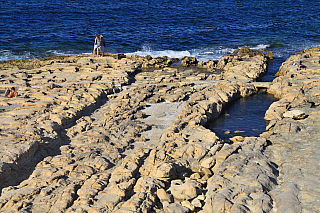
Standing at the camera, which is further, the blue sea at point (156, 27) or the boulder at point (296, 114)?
the blue sea at point (156, 27)

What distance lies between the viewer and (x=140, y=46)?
1265 inches

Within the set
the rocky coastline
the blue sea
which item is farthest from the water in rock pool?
the blue sea

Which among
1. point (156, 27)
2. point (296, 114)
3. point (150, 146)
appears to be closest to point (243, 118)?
point (296, 114)

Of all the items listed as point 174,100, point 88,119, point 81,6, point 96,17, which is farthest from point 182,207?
point 81,6

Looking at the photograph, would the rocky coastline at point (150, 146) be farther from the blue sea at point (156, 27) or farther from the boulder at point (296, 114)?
the blue sea at point (156, 27)

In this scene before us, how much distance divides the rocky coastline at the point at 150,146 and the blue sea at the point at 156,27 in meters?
10.6

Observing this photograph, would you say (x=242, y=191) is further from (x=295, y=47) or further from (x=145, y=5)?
(x=145, y=5)

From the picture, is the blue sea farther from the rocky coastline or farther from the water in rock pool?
the water in rock pool

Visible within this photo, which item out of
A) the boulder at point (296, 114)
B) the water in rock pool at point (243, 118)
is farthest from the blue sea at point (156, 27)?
the boulder at point (296, 114)

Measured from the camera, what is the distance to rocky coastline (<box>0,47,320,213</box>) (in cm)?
907

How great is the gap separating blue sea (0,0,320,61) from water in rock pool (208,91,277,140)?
1088 centimetres

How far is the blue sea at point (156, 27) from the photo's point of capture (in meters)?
31.1

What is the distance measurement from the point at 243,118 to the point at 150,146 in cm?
585

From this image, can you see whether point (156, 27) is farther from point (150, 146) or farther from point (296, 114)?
point (150, 146)
